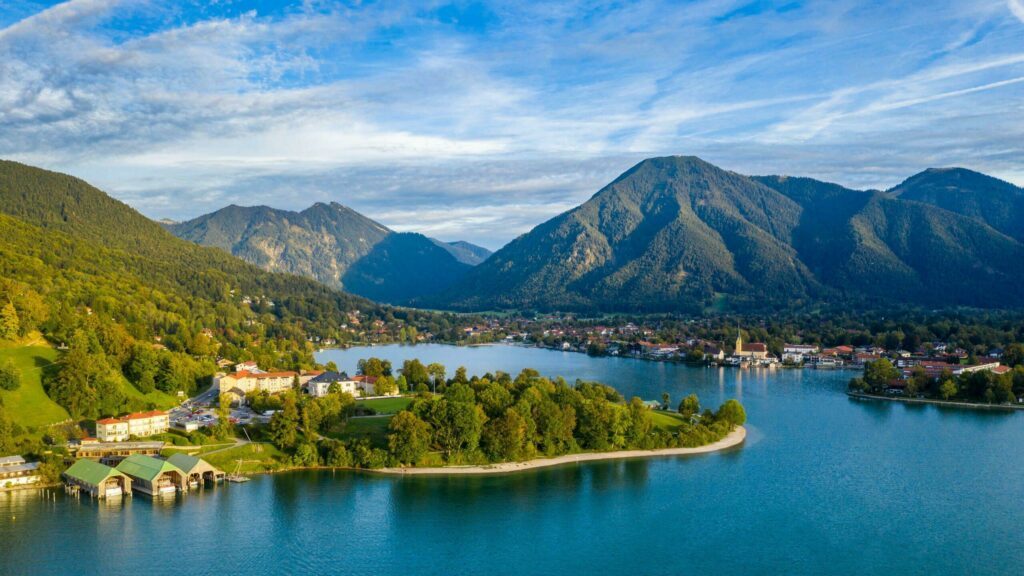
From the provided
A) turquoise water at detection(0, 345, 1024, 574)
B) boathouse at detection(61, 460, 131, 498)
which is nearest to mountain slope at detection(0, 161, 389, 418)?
boathouse at detection(61, 460, 131, 498)

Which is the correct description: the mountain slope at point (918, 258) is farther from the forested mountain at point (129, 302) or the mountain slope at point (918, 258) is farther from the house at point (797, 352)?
the forested mountain at point (129, 302)

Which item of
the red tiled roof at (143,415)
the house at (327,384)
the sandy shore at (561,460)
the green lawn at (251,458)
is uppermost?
the house at (327,384)

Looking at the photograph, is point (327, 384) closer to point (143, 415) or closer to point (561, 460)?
point (143, 415)

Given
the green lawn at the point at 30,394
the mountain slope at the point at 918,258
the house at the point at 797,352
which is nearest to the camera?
the green lawn at the point at 30,394

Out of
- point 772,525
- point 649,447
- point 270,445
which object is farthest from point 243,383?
point 772,525

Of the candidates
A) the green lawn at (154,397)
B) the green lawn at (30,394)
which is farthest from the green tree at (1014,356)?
the green lawn at (30,394)

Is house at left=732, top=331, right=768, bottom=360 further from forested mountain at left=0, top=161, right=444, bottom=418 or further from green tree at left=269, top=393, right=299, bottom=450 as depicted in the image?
green tree at left=269, top=393, right=299, bottom=450

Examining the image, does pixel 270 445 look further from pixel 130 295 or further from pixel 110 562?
pixel 130 295
